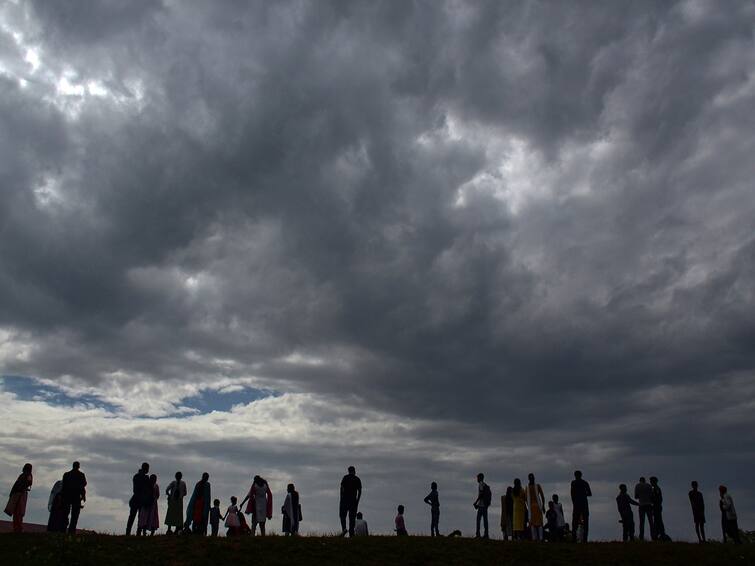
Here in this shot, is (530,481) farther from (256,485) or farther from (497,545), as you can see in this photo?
(256,485)

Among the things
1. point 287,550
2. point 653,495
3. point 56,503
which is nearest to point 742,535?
point 653,495

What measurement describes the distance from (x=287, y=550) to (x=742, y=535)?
2382 centimetres

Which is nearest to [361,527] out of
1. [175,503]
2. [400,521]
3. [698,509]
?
[400,521]

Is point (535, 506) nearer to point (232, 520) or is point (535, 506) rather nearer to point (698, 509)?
point (698, 509)

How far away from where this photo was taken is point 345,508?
26.5 m

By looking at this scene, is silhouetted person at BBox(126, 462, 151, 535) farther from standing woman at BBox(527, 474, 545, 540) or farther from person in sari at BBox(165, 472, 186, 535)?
standing woman at BBox(527, 474, 545, 540)

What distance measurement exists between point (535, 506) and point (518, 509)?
29.3 inches

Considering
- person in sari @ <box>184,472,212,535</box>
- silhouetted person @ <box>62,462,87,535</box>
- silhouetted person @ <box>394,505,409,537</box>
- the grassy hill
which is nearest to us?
the grassy hill

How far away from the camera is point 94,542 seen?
2227cm

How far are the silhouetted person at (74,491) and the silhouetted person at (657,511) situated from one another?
2245 cm

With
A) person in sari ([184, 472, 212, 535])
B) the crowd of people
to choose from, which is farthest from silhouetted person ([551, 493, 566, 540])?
person in sari ([184, 472, 212, 535])

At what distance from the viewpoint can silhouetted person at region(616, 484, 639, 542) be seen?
89.7 feet

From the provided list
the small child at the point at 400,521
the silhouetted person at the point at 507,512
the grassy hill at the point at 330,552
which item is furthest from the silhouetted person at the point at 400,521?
the grassy hill at the point at 330,552

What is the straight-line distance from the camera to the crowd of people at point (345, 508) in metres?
25.2
